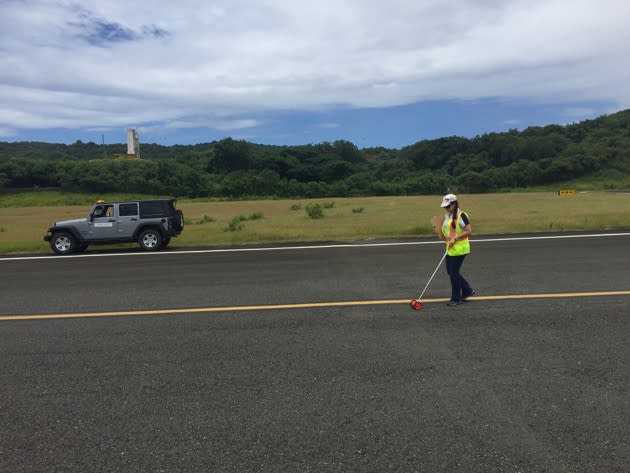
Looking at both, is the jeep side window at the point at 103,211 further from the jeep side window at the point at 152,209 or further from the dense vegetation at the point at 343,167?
A: the dense vegetation at the point at 343,167

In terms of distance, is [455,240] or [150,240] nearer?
[455,240]

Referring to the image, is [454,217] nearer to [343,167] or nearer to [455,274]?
[455,274]

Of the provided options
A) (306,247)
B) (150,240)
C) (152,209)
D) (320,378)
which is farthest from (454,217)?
(152,209)

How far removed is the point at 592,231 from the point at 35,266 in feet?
64.0

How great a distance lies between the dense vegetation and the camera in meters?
105

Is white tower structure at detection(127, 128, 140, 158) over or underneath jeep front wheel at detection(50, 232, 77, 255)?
over

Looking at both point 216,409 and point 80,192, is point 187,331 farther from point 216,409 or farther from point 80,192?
point 80,192

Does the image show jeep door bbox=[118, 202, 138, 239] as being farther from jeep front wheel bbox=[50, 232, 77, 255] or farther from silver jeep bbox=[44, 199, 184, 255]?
jeep front wheel bbox=[50, 232, 77, 255]

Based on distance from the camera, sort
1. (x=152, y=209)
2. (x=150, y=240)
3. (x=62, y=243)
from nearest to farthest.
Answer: (x=62, y=243)
(x=150, y=240)
(x=152, y=209)

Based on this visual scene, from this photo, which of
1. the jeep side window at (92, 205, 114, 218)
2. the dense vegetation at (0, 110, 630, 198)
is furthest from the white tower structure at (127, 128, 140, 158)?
the jeep side window at (92, 205, 114, 218)

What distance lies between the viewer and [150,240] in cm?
1686

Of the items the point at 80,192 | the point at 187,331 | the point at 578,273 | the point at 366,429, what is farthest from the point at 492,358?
the point at 80,192

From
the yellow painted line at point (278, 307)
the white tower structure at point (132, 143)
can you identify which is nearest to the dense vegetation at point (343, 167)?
the white tower structure at point (132, 143)

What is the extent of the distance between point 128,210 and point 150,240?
1.43 metres
